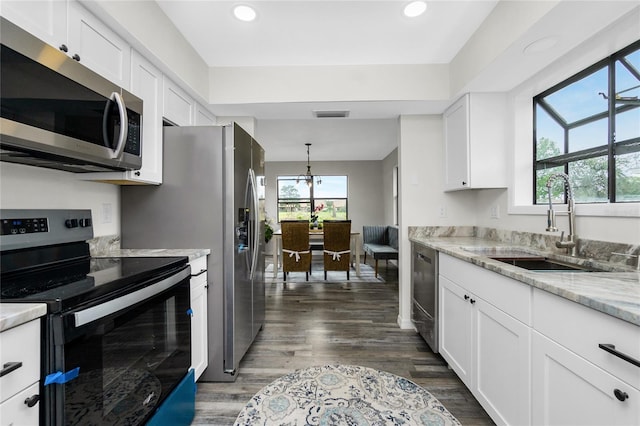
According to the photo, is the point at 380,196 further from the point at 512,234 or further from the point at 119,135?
the point at 119,135

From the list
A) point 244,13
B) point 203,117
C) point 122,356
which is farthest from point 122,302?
point 203,117

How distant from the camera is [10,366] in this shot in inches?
26.1

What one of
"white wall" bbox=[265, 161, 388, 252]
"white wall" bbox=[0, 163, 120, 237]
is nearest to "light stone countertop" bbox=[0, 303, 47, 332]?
"white wall" bbox=[0, 163, 120, 237]

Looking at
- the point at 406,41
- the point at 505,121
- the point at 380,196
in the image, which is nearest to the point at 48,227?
the point at 406,41

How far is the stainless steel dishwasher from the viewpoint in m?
2.09

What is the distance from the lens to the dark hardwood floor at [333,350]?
1636mm

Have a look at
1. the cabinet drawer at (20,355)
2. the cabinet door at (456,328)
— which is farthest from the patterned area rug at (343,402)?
the cabinet drawer at (20,355)

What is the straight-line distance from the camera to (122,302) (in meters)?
0.99

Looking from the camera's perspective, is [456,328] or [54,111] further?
[456,328]

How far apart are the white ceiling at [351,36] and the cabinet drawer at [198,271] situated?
151cm

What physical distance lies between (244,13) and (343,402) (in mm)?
2558

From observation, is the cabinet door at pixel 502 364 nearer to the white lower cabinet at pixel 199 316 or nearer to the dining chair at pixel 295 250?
the white lower cabinet at pixel 199 316

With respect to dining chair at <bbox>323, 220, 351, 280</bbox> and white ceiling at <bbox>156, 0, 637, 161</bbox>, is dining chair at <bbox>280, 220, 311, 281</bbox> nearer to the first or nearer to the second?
dining chair at <bbox>323, 220, 351, 280</bbox>

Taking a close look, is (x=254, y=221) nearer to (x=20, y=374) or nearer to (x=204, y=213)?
(x=204, y=213)
